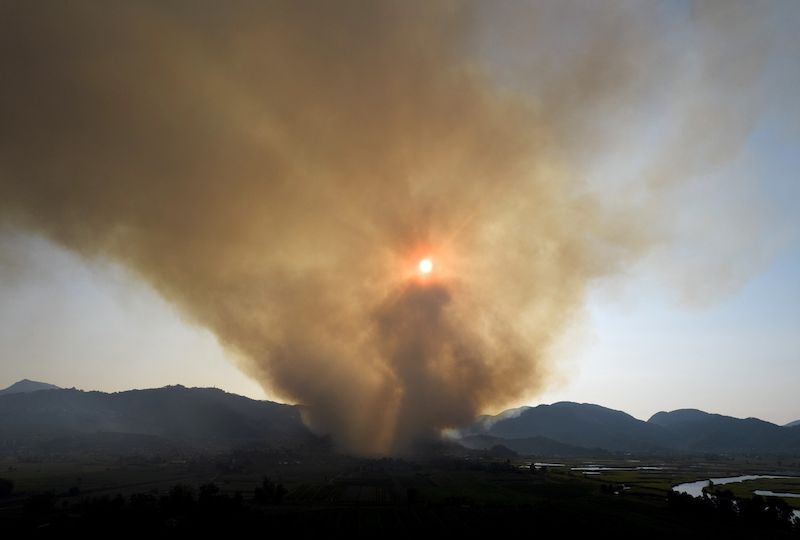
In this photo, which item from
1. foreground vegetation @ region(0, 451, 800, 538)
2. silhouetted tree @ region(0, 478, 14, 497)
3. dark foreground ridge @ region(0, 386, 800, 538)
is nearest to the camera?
dark foreground ridge @ region(0, 386, 800, 538)

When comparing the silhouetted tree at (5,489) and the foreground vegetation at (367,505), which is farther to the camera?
the silhouetted tree at (5,489)

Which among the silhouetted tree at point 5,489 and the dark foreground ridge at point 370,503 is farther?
the silhouetted tree at point 5,489

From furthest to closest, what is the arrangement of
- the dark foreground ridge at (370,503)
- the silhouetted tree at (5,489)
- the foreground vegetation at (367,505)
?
the silhouetted tree at (5,489) < the foreground vegetation at (367,505) < the dark foreground ridge at (370,503)

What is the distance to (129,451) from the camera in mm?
196000

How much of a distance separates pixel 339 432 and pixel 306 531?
129 m

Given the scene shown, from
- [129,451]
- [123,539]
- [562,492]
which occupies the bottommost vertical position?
[123,539]

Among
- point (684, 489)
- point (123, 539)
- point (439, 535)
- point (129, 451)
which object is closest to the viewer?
point (123, 539)

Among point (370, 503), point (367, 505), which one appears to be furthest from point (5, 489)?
point (370, 503)

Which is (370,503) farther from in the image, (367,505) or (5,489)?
(5,489)

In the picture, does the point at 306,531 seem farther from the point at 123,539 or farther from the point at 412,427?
the point at 412,427

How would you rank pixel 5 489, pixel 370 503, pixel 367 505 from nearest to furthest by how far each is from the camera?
pixel 367 505
pixel 370 503
pixel 5 489

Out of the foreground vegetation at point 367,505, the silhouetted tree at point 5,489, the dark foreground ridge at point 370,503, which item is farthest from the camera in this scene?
the silhouetted tree at point 5,489

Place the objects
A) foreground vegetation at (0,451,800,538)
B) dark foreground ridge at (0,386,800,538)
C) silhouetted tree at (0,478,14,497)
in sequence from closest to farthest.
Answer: dark foreground ridge at (0,386,800,538) → foreground vegetation at (0,451,800,538) → silhouetted tree at (0,478,14,497)

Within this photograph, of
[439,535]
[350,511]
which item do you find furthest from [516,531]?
[350,511]
